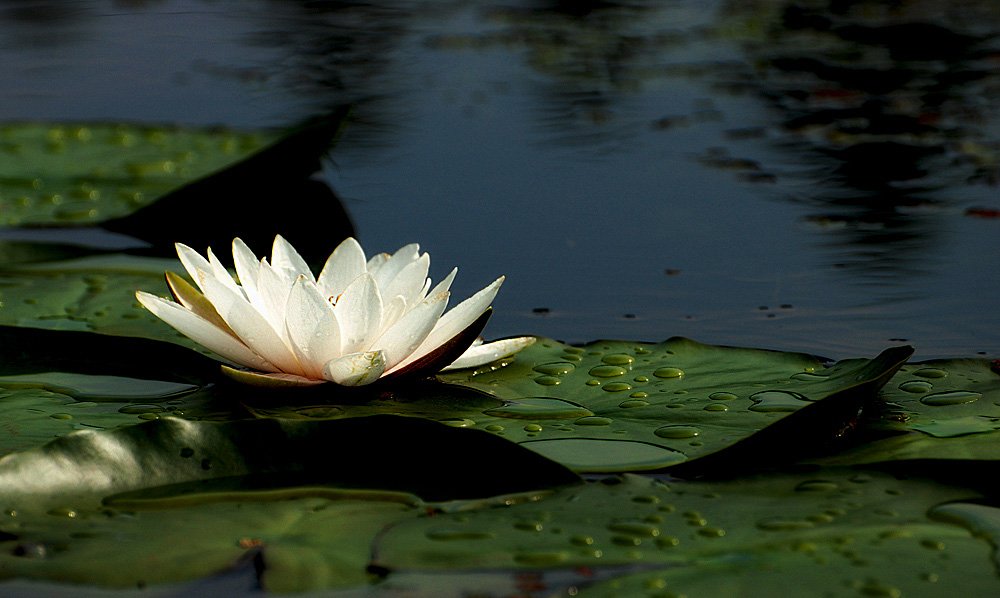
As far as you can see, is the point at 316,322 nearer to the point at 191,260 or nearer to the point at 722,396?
the point at 191,260

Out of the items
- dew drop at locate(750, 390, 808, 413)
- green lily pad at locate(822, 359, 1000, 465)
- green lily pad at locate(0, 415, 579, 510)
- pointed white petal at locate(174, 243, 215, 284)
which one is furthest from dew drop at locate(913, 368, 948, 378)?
pointed white petal at locate(174, 243, 215, 284)

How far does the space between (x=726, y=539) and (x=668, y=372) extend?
20.6 inches

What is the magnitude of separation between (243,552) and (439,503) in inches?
9.6

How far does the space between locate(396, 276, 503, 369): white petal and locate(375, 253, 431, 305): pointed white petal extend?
0.23 ft

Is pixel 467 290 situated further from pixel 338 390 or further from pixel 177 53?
pixel 177 53

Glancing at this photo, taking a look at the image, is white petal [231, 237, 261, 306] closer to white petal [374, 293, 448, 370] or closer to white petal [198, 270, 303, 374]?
white petal [198, 270, 303, 374]

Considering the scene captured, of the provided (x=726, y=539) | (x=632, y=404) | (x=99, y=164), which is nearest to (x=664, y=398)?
(x=632, y=404)

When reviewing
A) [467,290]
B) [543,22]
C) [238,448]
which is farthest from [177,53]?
[238,448]

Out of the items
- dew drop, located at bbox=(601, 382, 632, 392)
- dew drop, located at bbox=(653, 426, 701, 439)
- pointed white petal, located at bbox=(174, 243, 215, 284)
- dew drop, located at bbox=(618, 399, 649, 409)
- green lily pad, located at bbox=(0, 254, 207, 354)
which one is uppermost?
pointed white petal, located at bbox=(174, 243, 215, 284)

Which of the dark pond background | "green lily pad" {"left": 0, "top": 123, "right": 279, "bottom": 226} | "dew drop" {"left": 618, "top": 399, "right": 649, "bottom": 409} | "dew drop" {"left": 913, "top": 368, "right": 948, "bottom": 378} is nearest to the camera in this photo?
"dew drop" {"left": 618, "top": 399, "right": 649, "bottom": 409}

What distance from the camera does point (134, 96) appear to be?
14.7 ft

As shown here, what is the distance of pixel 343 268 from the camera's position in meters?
1.62

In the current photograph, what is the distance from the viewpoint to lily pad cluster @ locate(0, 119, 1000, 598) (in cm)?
103

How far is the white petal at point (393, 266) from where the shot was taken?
5.28 ft
